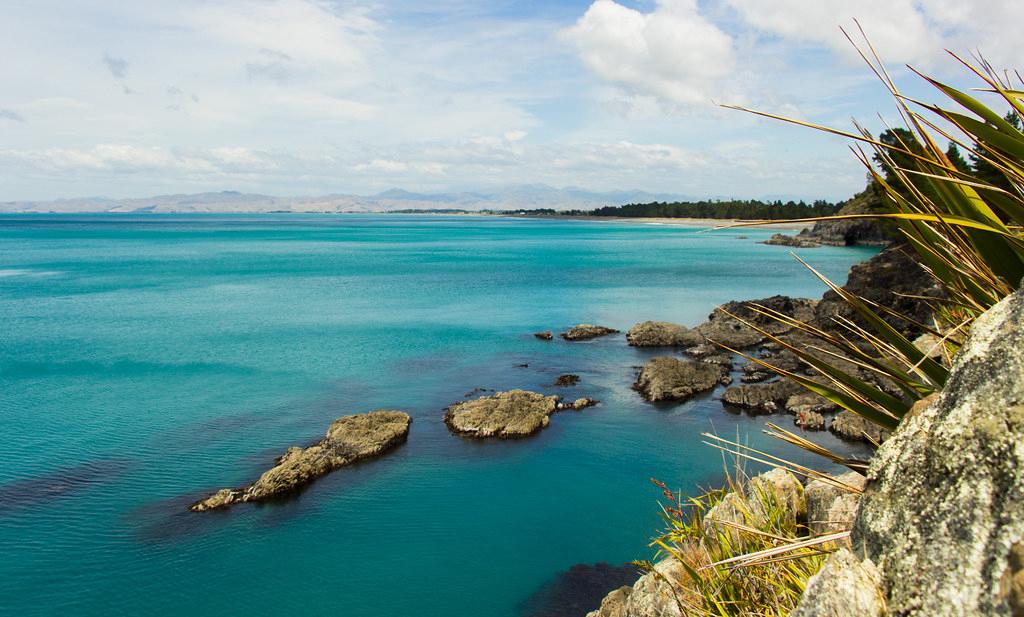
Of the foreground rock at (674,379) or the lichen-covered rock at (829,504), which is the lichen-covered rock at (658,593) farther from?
the foreground rock at (674,379)

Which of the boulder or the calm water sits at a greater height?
the boulder

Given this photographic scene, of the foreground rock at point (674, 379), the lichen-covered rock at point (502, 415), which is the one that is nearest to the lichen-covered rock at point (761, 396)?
the foreground rock at point (674, 379)

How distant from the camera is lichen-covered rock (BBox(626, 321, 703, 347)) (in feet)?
112

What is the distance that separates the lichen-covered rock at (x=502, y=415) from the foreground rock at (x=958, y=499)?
19.3 metres

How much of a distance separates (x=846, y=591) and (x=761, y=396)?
23.4 m

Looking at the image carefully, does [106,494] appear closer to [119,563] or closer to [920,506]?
[119,563]

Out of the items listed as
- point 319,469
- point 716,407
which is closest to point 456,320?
point 716,407

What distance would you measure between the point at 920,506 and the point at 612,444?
19.2m

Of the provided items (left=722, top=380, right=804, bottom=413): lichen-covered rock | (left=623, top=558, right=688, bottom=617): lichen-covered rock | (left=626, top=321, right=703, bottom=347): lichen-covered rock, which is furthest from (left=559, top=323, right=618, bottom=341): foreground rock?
(left=623, top=558, right=688, bottom=617): lichen-covered rock

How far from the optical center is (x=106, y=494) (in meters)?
17.7

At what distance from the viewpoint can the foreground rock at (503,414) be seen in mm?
21844

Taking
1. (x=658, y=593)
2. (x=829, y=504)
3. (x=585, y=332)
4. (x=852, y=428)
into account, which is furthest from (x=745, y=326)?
(x=658, y=593)

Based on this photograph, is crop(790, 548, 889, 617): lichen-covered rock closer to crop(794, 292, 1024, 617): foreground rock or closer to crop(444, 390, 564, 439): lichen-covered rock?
crop(794, 292, 1024, 617): foreground rock

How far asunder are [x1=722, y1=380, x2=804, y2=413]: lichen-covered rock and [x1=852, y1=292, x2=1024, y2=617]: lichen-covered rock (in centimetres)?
2259
